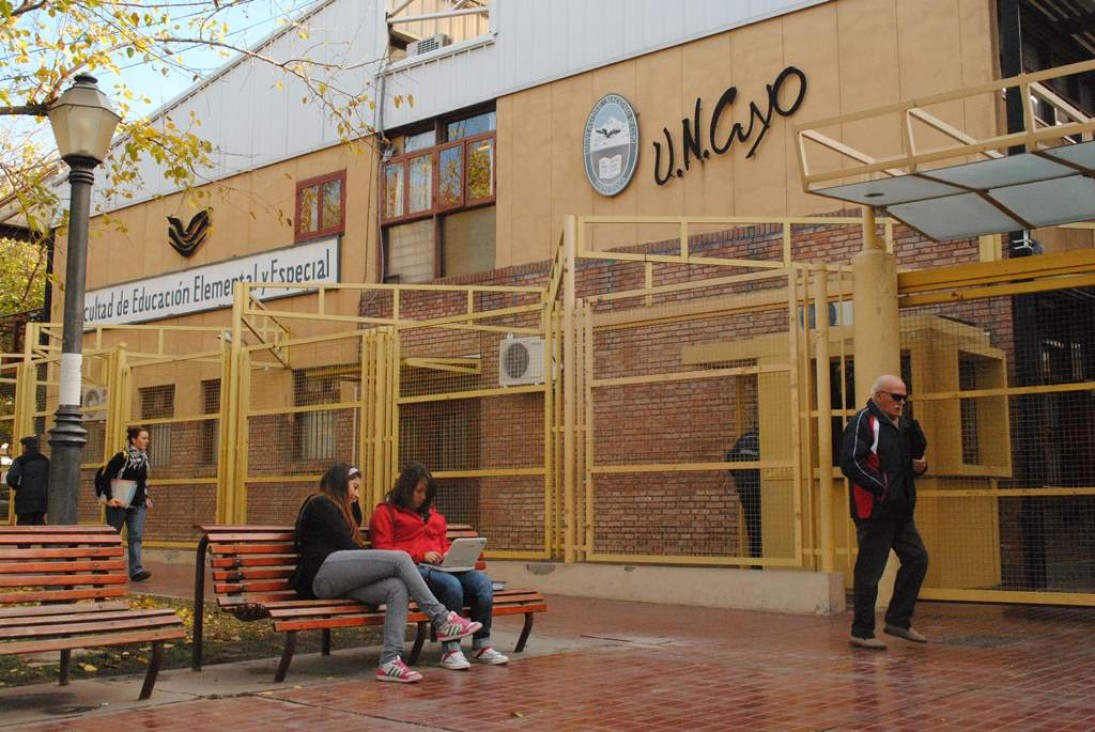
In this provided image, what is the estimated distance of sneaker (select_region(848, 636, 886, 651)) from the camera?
769 cm

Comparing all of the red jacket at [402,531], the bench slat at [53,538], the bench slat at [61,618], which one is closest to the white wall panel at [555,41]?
the red jacket at [402,531]

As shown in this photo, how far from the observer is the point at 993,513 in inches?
375

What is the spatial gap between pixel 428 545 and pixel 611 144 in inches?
398

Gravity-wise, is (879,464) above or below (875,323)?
below

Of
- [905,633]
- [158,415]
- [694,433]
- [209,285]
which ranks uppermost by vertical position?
[209,285]

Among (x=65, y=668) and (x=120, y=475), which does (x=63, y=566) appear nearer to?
(x=65, y=668)

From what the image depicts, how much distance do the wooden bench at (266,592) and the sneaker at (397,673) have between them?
29cm

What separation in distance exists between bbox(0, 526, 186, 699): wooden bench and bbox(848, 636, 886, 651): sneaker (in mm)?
4301

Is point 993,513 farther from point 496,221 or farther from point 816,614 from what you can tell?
point 496,221

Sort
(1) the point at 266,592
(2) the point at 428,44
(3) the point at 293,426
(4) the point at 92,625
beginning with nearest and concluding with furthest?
1. (4) the point at 92,625
2. (1) the point at 266,592
3. (3) the point at 293,426
4. (2) the point at 428,44

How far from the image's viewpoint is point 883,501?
7746mm

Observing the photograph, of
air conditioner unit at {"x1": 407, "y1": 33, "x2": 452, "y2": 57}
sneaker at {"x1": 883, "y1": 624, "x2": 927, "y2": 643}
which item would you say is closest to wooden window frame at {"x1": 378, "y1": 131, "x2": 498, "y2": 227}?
air conditioner unit at {"x1": 407, "y1": 33, "x2": 452, "y2": 57}

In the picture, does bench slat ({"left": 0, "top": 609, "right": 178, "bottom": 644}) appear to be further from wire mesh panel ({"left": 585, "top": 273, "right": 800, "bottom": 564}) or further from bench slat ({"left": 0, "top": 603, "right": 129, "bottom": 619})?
wire mesh panel ({"left": 585, "top": 273, "right": 800, "bottom": 564})

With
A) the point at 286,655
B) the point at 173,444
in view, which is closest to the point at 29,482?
the point at 173,444
